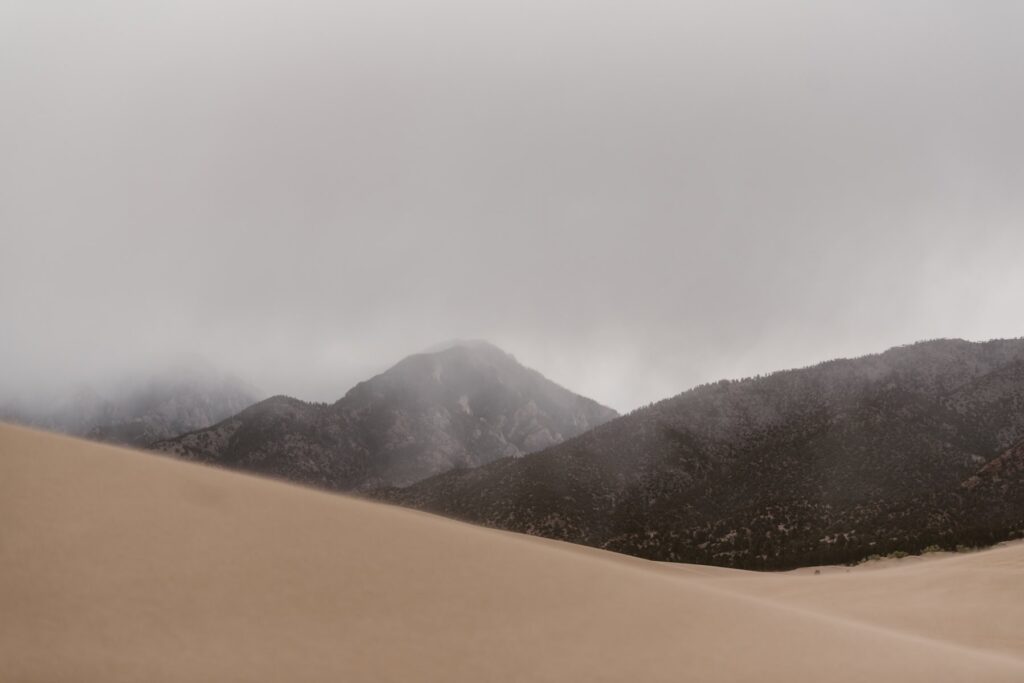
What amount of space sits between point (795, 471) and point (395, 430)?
112 metres

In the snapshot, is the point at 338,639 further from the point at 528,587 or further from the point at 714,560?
the point at 714,560

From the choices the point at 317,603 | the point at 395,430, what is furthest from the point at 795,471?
the point at 395,430

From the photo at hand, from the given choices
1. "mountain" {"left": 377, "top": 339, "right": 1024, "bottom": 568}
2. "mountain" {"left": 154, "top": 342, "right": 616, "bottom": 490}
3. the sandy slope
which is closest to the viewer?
the sandy slope

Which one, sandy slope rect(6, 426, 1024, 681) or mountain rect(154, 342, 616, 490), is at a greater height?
mountain rect(154, 342, 616, 490)

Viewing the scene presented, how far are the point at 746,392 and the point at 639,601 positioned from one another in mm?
89732

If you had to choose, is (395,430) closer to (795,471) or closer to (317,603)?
(795,471)

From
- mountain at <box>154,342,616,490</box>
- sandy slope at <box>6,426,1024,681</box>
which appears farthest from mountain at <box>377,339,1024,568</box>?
Result: mountain at <box>154,342,616,490</box>

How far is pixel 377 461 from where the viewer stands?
154 meters

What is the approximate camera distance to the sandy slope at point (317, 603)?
4879 mm

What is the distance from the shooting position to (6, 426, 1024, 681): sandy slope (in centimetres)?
488

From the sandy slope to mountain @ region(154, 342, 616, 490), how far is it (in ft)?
392

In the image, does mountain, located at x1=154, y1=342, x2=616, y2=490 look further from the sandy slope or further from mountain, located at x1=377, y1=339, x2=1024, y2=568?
the sandy slope

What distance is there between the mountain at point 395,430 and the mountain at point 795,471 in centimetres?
4734

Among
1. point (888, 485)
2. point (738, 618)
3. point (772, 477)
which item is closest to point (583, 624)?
point (738, 618)
